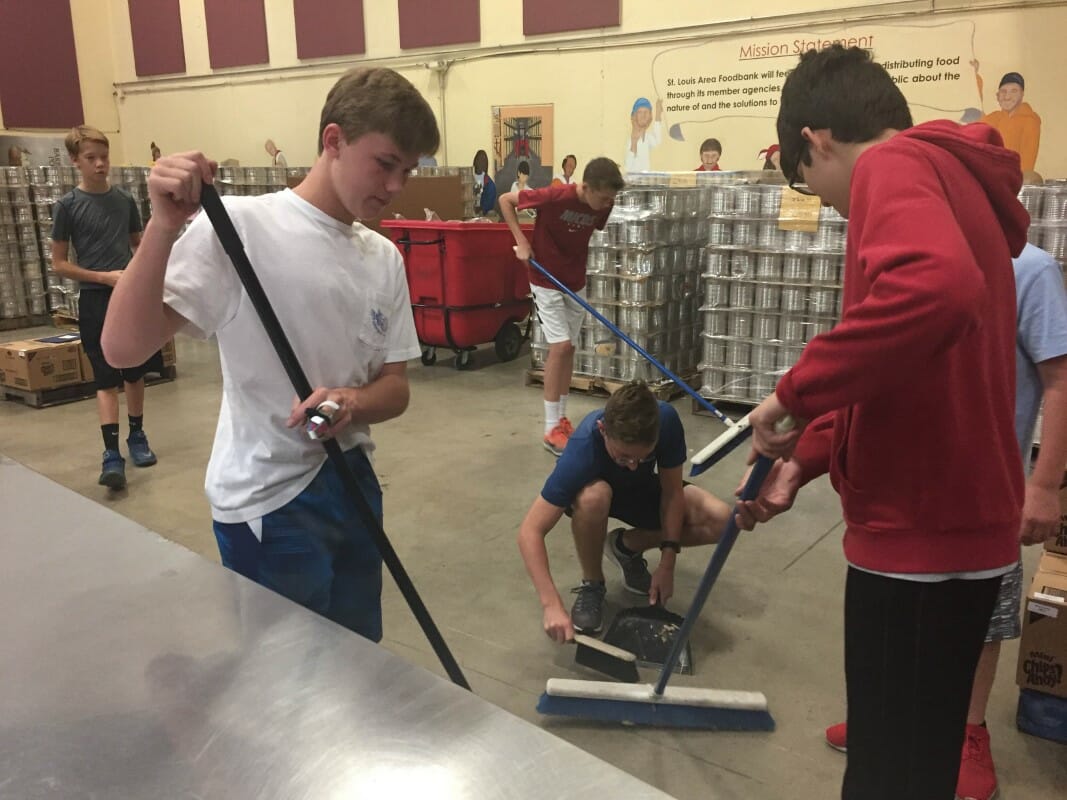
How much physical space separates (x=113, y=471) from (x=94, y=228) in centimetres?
136

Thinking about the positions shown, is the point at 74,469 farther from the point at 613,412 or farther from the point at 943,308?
the point at 943,308

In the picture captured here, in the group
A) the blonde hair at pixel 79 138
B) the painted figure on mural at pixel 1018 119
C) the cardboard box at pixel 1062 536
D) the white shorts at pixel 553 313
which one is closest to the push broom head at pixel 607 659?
the cardboard box at pixel 1062 536

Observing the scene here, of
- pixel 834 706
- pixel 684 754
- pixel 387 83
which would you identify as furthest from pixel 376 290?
pixel 834 706

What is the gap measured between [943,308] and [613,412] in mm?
1524

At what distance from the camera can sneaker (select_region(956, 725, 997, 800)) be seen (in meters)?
2.01

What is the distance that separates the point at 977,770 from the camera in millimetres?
2037

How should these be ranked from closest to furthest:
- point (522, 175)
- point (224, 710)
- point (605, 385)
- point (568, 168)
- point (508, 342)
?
point (224, 710), point (605, 385), point (508, 342), point (568, 168), point (522, 175)

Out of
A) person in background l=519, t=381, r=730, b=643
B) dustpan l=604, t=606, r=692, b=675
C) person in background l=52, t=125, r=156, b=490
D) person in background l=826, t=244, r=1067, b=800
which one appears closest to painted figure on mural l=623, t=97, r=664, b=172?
person in background l=52, t=125, r=156, b=490

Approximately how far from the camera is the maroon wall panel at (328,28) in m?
9.50

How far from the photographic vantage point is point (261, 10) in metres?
10.3

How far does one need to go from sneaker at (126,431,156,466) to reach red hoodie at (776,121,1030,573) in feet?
13.5

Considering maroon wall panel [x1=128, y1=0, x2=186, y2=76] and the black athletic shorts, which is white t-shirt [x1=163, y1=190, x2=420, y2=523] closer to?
the black athletic shorts

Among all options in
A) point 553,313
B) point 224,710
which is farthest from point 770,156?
point 224,710

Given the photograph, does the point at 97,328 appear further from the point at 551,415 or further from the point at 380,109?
the point at 380,109
